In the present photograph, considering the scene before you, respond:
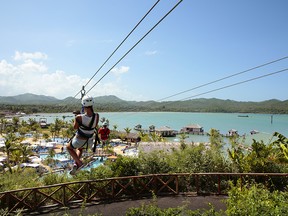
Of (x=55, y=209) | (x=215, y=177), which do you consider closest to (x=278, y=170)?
(x=215, y=177)

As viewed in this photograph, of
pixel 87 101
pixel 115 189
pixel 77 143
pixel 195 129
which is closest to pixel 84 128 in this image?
pixel 77 143

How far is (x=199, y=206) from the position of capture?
8703 millimetres

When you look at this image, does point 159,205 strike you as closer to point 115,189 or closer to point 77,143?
point 115,189

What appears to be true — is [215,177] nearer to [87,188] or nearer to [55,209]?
[87,188]

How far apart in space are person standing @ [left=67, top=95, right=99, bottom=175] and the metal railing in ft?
12.5

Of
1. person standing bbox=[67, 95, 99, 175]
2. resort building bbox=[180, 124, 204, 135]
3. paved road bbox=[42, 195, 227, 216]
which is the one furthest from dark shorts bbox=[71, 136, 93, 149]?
resort building bbox=[180, 124, 204, 135]

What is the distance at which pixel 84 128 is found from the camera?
206 inches

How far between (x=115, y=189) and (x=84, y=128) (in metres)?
5.75

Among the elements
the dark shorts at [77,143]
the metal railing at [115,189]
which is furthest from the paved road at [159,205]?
the dark shorts at [77,143]

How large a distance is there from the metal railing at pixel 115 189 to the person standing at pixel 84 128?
381 cm

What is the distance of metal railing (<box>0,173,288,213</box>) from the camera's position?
8.32 meters

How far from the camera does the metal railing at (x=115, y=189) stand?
832cm

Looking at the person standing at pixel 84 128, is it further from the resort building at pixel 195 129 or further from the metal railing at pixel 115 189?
the resort building at pixel 195 129

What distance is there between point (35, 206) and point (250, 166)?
10.1 metres
